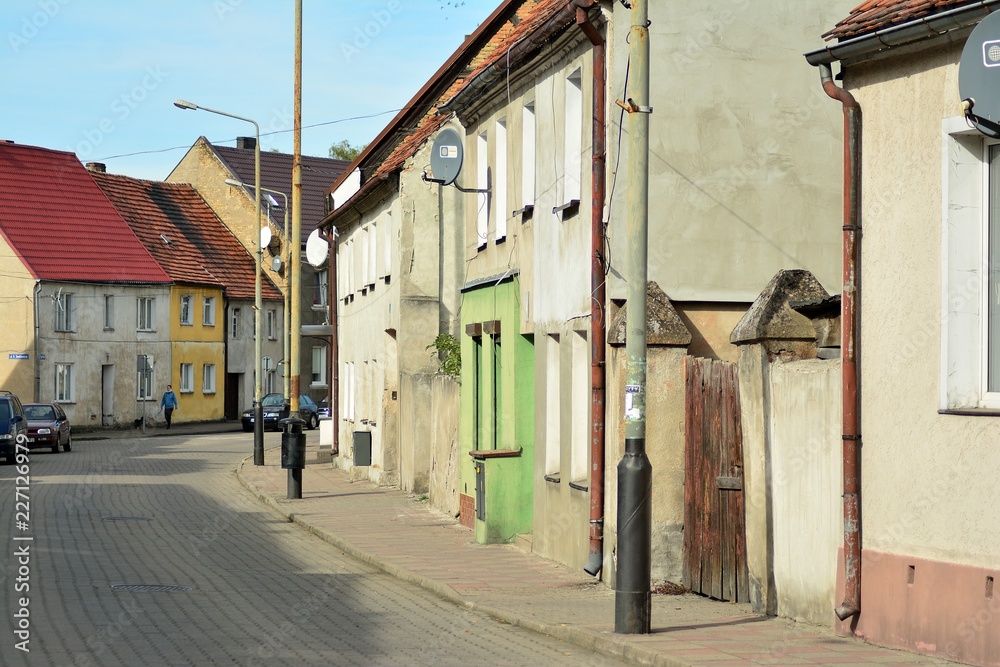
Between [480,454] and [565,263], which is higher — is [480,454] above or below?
below

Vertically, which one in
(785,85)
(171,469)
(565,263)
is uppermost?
(785,85)

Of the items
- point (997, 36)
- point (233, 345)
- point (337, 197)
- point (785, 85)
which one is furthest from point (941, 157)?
point (233, 345)

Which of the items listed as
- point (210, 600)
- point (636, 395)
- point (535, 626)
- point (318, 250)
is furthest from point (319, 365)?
point (636, 395)

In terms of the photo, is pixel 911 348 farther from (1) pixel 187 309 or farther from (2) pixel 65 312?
(1) pixel 187 309

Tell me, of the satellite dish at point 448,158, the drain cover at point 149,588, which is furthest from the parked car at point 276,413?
the drain cover at point 149,588

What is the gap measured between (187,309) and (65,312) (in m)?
6.84

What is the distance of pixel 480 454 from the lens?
61.5 feet

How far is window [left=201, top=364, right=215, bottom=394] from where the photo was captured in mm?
63875

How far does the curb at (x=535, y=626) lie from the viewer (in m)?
9.98

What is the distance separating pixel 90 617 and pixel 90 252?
4931 centimetres

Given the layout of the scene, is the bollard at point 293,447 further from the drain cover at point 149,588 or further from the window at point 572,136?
the drain cover at point 149,588

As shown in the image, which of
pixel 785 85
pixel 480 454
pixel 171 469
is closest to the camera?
pixel 785 85

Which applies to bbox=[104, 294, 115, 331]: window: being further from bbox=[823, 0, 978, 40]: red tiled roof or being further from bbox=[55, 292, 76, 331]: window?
bbox=[823, 0, 978, 40]: red tiled roof

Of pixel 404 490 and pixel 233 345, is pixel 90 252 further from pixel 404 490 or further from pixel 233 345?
pixel 404 490
